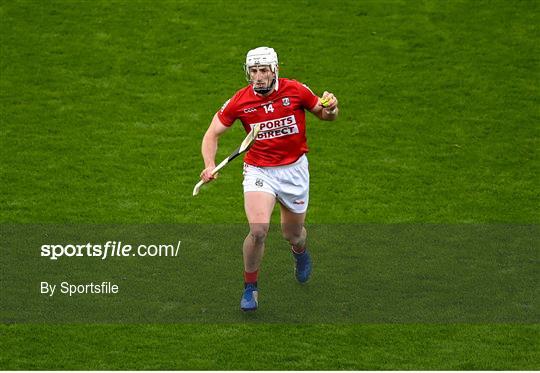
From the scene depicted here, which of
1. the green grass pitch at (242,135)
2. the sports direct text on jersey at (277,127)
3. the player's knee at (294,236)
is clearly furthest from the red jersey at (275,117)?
the green grass pitch at (242,135)

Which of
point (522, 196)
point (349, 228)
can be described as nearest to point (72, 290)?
point (349, 228)

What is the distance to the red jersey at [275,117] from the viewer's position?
1156cm

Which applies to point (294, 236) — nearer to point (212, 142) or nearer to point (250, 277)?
point (250, 277)

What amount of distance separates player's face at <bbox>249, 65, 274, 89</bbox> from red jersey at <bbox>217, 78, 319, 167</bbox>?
0.19m

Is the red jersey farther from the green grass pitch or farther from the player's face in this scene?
the green grass pitch

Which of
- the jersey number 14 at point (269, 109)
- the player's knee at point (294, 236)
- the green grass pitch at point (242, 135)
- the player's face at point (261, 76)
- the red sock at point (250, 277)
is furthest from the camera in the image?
the player's knee at point (294, 236)

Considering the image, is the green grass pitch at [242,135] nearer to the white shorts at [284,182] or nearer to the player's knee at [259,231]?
the player's knee at [259,231]

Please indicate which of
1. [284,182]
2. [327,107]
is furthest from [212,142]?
[327,107]

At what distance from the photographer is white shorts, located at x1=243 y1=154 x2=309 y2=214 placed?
11.6m

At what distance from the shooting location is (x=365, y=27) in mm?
18141

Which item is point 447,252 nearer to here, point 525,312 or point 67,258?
point 525,312

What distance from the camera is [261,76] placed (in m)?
11.4

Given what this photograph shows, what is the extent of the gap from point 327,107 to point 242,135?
15.2 feet

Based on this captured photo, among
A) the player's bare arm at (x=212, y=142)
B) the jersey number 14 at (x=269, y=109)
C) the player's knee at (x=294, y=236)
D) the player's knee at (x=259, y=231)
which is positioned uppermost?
the jersey number 14 at (x=269, y=109)
